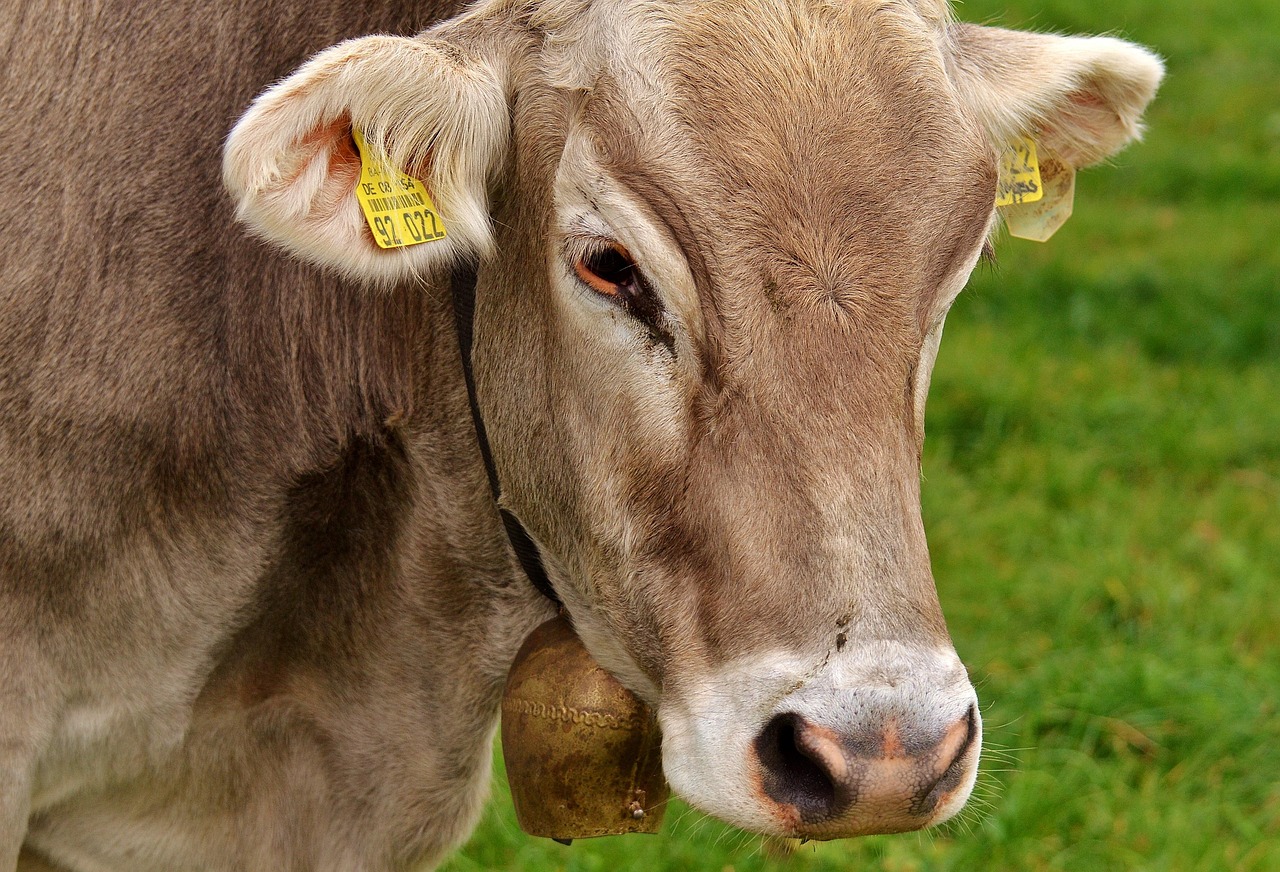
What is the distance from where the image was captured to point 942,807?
2.40m

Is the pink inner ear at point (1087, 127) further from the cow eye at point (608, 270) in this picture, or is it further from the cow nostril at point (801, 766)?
the cow nostril at point (801, 766)

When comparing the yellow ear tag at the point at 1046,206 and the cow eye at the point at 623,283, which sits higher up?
the cow eye at the point at 623,283

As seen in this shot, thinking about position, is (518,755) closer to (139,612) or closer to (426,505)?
(426,505)

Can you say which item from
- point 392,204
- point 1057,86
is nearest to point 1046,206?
point 1057,86

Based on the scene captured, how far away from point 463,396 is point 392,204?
0.50m

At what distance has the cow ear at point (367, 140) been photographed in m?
2.49

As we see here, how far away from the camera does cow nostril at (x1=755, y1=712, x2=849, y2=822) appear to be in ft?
7.45

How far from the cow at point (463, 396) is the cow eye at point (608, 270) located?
0.01m

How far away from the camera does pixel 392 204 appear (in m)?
2.67

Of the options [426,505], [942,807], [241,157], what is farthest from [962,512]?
[241,157]

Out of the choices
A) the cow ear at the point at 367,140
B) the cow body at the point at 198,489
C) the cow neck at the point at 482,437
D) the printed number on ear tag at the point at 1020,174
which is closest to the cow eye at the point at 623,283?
the cow ear at the point at 367,140

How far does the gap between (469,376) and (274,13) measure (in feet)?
2.64

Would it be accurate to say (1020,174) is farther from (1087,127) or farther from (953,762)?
(953,762)

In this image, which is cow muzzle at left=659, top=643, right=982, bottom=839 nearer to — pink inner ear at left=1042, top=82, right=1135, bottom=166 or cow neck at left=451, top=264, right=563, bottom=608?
cow neck at left=451, top=264, right=563, bottom=608
